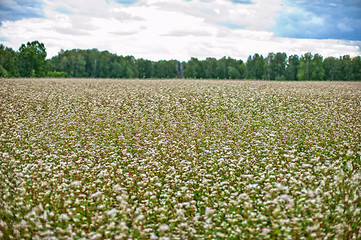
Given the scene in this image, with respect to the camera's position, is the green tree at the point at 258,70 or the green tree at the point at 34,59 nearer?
the green tree at the point at 34,59

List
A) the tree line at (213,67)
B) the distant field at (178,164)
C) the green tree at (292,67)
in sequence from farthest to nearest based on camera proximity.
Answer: the green tree at (292,67), the tree line at (213,67), the distant field at (178,164)

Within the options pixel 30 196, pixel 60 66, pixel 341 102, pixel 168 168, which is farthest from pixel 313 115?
pixel 60 66

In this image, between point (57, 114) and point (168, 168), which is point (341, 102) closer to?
point (168, 168)

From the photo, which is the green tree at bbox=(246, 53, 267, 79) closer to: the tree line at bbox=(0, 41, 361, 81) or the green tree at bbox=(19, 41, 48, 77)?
the tree line at bbox=(0, 41, 361, 81)

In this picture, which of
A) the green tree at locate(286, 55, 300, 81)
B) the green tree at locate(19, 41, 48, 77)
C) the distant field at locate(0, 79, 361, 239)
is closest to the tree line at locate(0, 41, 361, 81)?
the green tree at locate(286, 55, 300, 81)

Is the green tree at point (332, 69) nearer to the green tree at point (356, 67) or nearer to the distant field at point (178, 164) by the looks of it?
the green tree at point (356, 67)

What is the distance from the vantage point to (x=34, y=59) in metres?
73.8

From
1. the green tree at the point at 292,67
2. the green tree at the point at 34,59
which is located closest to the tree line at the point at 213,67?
the green tree at the point at 292,67

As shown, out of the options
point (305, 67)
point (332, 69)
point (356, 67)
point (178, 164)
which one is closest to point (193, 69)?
point (305, 67)

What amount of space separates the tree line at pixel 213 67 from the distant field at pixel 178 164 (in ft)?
258

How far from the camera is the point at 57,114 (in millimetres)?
16312

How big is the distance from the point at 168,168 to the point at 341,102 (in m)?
15.1

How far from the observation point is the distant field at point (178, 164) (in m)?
5.81

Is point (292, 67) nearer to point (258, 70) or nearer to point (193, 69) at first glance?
point (258, 70)
